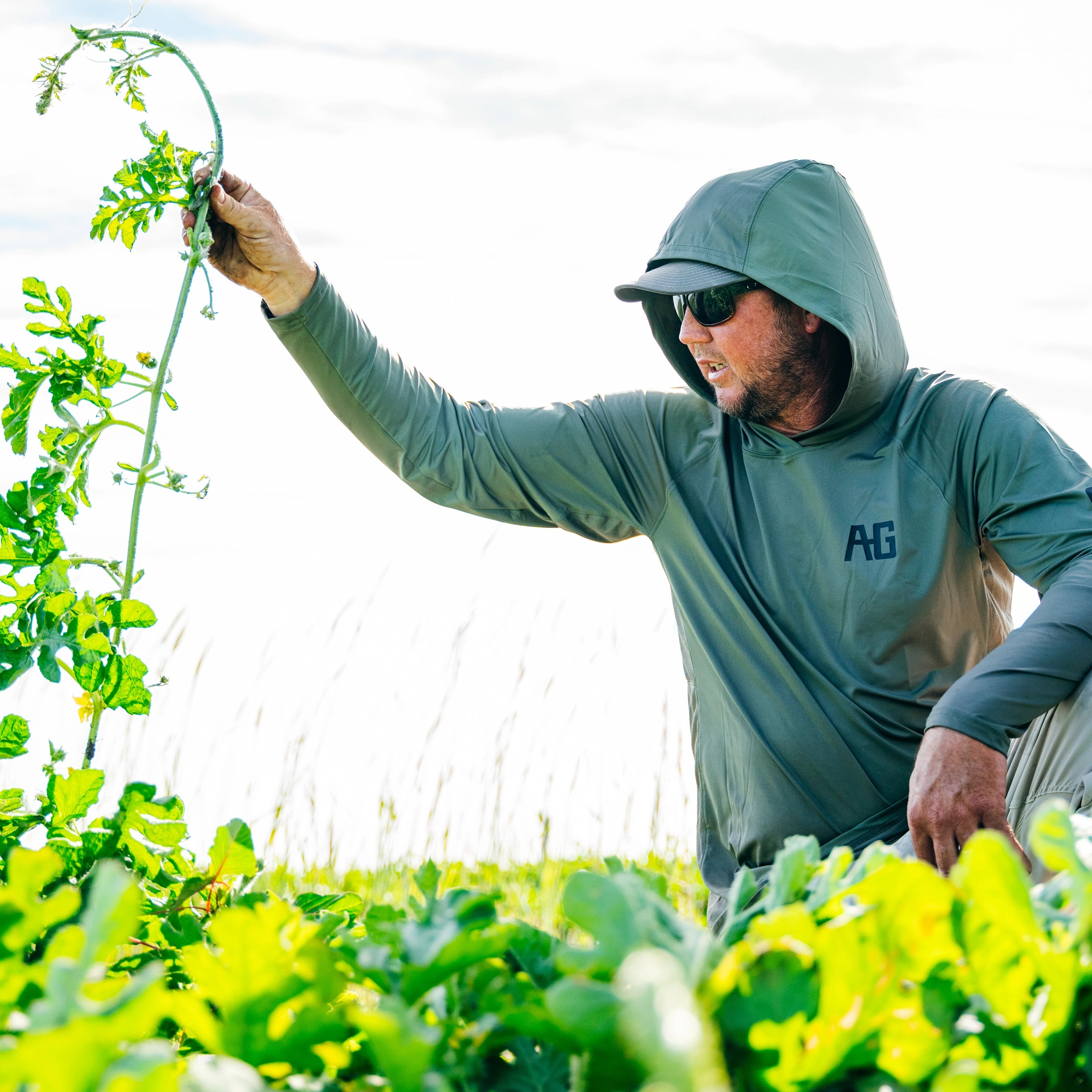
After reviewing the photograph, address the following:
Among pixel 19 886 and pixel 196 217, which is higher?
pixel 196 217

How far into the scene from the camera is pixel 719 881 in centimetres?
282

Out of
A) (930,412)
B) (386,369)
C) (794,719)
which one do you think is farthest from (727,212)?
(794,719)

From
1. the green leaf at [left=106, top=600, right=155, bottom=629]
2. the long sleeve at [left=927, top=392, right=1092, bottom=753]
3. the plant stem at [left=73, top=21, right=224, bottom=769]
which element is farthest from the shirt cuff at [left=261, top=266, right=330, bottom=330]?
the long sleeve at [left=927, top=392, right=1092, bottom=753]

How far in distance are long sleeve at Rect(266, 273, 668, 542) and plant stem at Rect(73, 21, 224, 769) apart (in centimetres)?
61

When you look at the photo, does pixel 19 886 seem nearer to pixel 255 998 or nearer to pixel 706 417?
pixel 255 998

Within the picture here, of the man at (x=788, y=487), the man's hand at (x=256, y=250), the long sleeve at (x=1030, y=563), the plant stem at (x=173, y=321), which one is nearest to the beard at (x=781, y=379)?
the man at (x=788, y=487)

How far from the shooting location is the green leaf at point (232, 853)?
1.36m

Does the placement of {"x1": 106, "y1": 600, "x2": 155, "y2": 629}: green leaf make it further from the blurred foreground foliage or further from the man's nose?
the man's nose

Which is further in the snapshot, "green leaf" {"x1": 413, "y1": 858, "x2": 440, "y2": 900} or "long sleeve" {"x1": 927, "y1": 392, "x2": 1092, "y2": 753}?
"long sleeve" {"x1": 927, "y1": 392, "x2": 1092, "y2": 753}

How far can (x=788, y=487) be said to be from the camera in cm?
273

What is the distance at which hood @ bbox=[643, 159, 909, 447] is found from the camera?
2641 millimetres

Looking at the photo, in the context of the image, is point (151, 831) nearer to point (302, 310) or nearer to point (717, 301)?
point (302, 310)

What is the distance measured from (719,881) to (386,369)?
149 centimetres

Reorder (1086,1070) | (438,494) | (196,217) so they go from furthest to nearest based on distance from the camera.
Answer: (438,494) → (196,217) → (1086,1070)
